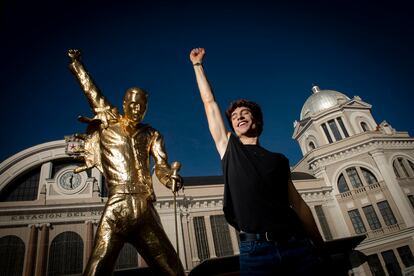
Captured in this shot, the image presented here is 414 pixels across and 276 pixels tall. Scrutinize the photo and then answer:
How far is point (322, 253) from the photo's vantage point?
1.84 metres

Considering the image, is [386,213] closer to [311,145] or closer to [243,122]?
[311,145]

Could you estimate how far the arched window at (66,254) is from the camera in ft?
49.9

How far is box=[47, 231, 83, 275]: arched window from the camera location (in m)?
15.2

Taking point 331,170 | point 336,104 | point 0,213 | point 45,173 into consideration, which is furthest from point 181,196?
point 336,104

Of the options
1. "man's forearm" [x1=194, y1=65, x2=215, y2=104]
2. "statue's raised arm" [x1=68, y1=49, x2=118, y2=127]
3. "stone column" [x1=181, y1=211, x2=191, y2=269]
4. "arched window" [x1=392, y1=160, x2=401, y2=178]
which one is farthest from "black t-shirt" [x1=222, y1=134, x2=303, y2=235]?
"arched window" [x1=392, y1=160, x2=401, y2=178]

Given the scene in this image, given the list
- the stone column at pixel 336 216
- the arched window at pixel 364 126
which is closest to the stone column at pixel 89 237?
the stone column at pixel 336 216

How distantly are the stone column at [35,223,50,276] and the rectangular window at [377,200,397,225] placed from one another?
24.7 m

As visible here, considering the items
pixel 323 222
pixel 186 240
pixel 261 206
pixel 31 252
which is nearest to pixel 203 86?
pixel 261 206

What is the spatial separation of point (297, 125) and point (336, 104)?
4785 millimetres

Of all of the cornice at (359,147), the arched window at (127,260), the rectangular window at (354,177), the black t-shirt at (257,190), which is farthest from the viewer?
the cornice at (359,147)

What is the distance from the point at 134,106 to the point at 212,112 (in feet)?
5.07

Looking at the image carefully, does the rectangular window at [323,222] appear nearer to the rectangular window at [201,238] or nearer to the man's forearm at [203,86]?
the rectangular window at [201,238]

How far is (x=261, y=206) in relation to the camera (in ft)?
5.77

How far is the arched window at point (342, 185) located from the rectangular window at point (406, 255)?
5719 millimetres
